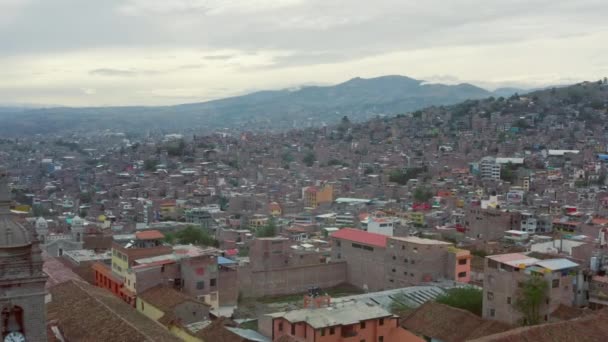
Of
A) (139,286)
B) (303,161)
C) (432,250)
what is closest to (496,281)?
(432,250)

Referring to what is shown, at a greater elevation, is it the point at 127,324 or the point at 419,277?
the point at 127,324

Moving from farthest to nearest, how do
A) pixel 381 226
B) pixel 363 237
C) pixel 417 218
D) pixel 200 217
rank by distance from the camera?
pixel 200 217 → pixel 417 218 → pixel 381 226 → pixel 363 237

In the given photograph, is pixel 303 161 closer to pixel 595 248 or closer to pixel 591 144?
pixel 591 144

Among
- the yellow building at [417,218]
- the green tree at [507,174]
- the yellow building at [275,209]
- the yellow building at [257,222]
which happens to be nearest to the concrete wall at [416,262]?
the yellow building at [417,218]

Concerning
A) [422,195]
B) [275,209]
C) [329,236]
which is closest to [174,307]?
[329,236]

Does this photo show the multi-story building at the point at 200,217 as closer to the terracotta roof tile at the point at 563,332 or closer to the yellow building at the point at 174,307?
the yellow building at the point at 174,307

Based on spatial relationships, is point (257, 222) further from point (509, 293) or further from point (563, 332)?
point (563, 332)

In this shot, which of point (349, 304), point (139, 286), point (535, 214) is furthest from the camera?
point (535, 214)

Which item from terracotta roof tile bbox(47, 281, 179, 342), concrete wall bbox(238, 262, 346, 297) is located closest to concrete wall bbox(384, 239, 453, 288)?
concrete wall bbox(238, 262, 346, 297)
